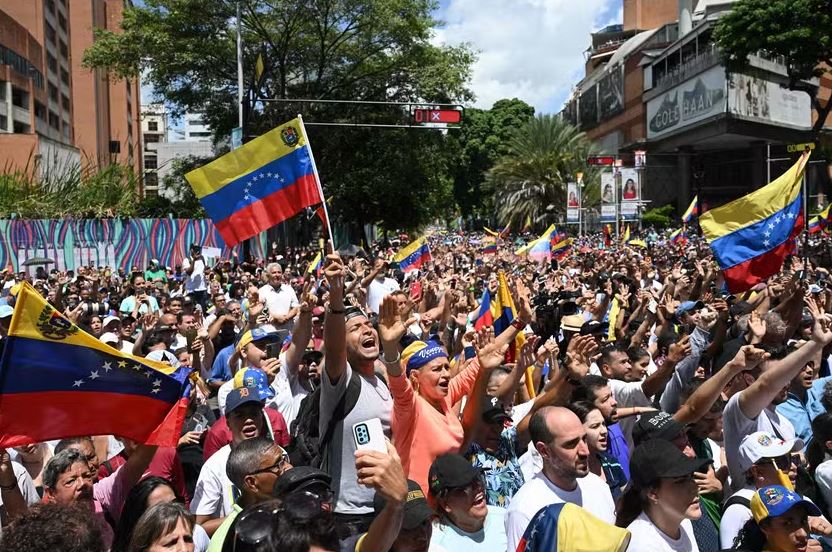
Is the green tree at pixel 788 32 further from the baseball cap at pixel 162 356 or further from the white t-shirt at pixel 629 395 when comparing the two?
the baseball cap at pixel 162 356

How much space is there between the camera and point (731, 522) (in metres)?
4.15

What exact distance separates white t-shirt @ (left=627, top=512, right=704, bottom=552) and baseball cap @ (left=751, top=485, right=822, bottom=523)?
310 mm

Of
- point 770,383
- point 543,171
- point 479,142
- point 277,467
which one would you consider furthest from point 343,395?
point 479,142

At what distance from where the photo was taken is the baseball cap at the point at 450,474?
3822mm

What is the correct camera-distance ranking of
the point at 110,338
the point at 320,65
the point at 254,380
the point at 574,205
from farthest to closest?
the point at 574,205
the point at 320,65
the point at 110,338
the point at 254,380

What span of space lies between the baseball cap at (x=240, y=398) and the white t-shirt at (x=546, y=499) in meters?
1.69

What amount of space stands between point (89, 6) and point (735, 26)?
60.4 metres

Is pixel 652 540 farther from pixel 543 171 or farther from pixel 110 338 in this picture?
pixel 543 171

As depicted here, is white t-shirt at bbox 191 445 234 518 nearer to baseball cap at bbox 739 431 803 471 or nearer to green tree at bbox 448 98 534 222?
baseball cap at bbox 739 431 803 471

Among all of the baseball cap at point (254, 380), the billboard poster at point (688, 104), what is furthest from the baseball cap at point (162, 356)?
the billboard poster at point (688, 104)

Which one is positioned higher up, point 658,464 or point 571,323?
point 571,323

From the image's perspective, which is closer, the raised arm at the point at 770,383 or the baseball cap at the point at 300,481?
the baseball cap at the point at 300,481

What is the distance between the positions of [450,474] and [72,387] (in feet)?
6.47

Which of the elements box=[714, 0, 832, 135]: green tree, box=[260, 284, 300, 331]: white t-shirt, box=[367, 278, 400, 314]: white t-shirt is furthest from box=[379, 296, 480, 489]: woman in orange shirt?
box=[714, 0, 832, 135]: green tree
